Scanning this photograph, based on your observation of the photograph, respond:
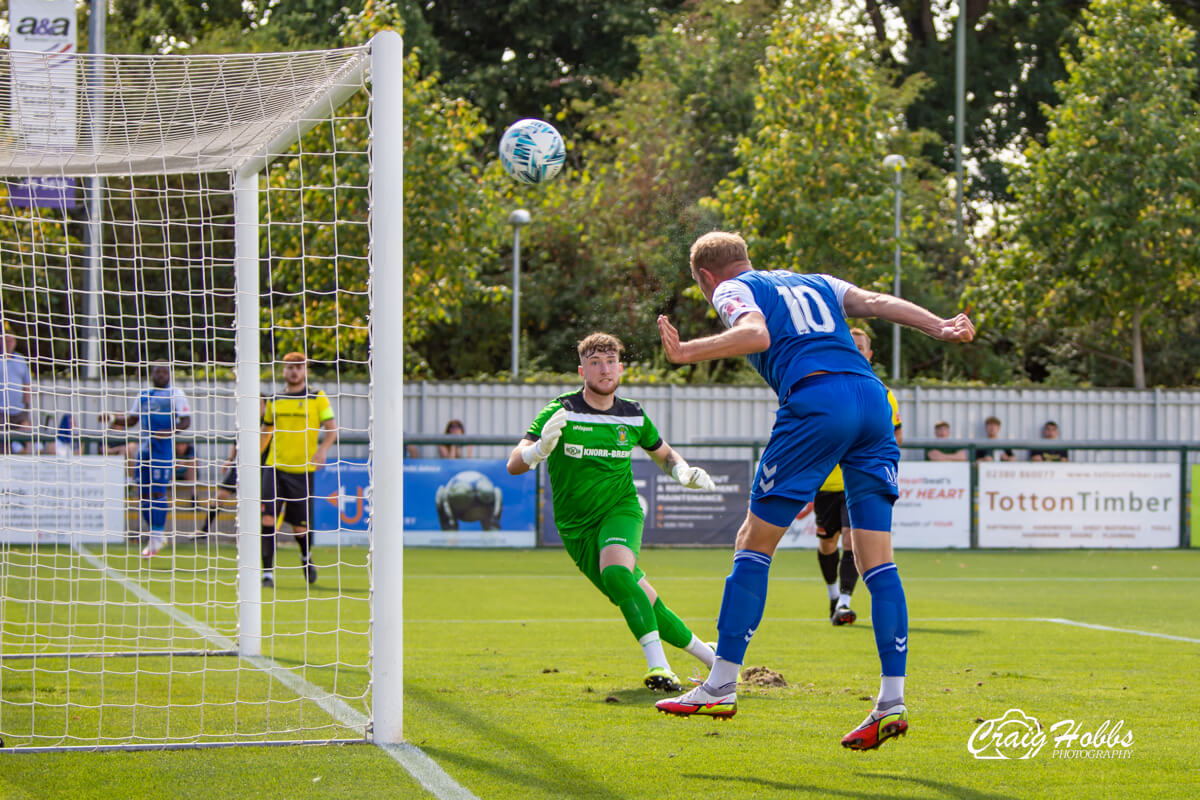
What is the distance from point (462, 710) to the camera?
20.8 ft

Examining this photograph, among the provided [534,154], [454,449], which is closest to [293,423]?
[534,154]

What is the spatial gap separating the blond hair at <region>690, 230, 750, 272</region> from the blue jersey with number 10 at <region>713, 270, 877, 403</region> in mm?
119

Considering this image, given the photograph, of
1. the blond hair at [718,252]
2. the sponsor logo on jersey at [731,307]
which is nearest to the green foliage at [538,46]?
the blond hair at [718,252]

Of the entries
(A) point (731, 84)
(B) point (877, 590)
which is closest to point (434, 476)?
(B) point (877, 590)

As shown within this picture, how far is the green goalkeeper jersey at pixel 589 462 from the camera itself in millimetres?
7020

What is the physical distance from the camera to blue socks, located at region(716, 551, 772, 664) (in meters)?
5.23

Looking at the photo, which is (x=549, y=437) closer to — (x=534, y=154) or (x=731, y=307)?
(x=731, y=307)

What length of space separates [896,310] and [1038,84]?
36.5 m

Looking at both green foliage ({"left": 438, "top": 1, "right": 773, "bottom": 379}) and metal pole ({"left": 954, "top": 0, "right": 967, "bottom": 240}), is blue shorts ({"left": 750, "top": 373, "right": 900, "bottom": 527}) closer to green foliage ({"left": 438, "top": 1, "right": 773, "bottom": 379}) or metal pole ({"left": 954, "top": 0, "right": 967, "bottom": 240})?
green foliage ({"left": 438, "top": 1, "right": 773, "bottom": 379})

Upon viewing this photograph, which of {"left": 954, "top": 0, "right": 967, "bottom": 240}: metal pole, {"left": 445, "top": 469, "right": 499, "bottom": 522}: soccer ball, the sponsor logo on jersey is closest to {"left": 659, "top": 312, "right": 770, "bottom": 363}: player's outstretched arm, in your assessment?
the sponsor logo on jersey

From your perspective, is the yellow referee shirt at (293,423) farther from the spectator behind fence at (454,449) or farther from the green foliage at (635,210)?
the green foliage at (635,210)

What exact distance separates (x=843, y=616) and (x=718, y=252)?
5188 mm

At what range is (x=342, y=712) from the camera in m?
6.36

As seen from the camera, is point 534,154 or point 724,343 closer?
point 724,343
